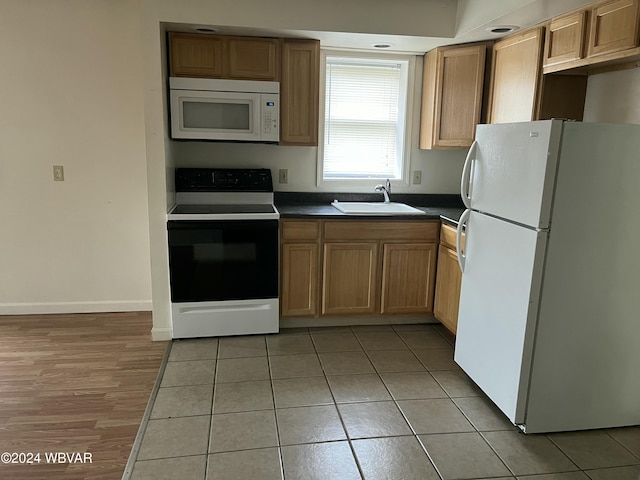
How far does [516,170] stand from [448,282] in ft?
4.09

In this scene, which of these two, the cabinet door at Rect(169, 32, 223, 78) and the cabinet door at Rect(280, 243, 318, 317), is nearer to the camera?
the cabinet door at Rect(169, 32, 223, 78)

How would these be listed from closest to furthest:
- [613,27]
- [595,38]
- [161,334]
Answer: [613,27] → [595,38] → [161,334]

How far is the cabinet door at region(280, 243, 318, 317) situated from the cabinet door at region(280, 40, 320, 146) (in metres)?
0.78

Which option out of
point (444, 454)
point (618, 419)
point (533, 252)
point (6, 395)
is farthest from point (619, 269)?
point (6, 395)

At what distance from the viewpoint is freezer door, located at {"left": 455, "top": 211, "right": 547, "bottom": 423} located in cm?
214

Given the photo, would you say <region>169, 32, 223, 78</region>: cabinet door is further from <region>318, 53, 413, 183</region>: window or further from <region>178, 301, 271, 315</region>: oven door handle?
<region>178, 301, 271, 315</region>: oven door handle

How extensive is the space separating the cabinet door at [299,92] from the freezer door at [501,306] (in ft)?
4.55

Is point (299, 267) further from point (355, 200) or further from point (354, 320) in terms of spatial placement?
point (355, 200)

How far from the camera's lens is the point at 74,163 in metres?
3.49

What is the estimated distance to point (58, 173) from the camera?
3484 mm

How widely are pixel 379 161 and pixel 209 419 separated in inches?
96.0

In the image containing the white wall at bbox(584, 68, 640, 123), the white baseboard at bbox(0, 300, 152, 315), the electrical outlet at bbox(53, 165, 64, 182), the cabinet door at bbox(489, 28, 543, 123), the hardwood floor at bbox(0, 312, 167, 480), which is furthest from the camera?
the white baseboard at bbox(0, 300, 152, 315)

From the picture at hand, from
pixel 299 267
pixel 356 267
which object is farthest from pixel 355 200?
pixel 299 267

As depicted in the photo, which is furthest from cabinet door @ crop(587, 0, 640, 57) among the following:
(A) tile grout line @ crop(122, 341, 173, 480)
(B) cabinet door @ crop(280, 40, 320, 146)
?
(A) tile grout line @ crop(122, 341, 173, 480)
